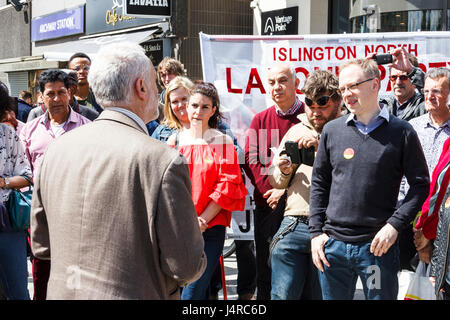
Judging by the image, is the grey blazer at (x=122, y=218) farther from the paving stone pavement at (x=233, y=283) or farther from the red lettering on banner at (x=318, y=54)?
the red lettering on banner at (x=318, y=54)

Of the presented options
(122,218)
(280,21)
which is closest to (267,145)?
(122,218)

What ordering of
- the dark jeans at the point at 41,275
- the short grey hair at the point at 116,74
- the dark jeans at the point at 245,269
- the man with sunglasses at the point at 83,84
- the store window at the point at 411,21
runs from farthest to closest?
the store window at the point at 411,21
the man with sunglasses at the point at 83,84
the dark jeans at the point at 245,269
the dark jeans at the point at 41,275
the short grey hair at the point at 116,74

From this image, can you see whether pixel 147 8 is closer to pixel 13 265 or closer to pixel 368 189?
pixel 13 265

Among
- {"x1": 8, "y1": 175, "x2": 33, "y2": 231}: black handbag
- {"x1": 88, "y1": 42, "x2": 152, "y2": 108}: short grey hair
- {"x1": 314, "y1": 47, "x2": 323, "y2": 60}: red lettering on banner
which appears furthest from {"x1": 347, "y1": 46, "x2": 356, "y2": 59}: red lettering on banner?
{"x1": 88, "y1": 42, "x2": 152, "y2": 108}: short grey hair

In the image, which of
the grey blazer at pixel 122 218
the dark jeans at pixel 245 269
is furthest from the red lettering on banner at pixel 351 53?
the grey blazer at pixel 122 218

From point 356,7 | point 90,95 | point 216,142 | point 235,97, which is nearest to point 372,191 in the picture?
point 216,142

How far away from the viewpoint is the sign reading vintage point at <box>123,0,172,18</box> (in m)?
15.5

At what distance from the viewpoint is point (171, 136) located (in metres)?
5.15

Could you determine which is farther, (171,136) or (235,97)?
(235,97)

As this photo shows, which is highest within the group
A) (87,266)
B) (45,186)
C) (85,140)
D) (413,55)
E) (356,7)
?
(356,7)

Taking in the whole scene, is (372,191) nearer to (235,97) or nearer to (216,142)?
(216,142)

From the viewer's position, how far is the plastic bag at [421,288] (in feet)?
12.3

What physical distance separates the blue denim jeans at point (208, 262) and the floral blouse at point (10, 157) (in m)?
1.39
